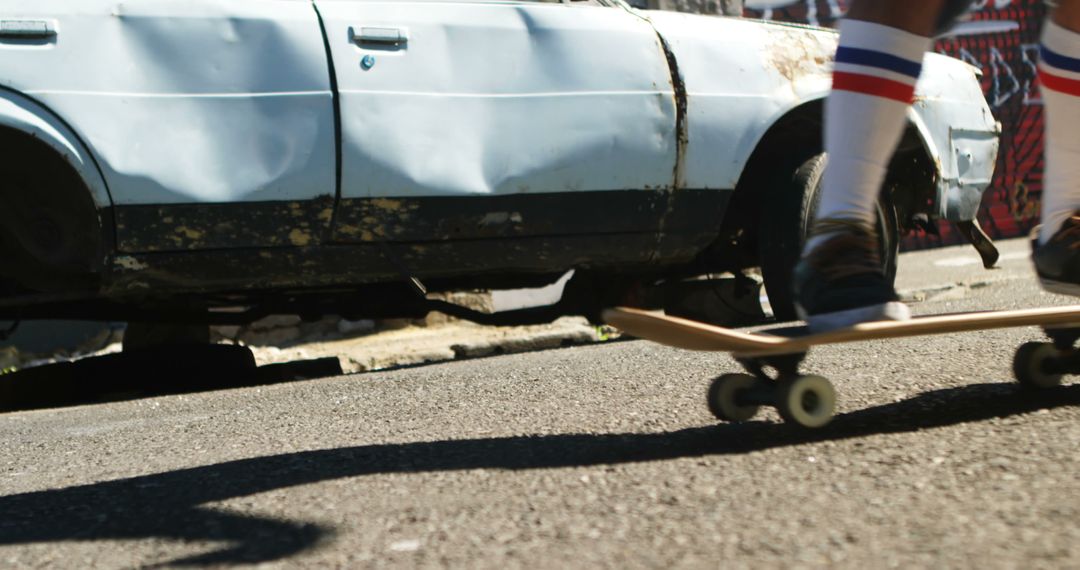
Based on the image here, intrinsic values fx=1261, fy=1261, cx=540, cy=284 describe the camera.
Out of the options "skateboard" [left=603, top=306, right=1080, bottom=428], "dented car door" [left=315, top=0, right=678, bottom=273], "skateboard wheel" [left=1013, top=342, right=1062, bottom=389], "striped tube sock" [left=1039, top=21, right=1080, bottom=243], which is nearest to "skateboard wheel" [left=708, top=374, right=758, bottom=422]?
"skateboard" [left=603, top=306, right=1080, bottom=428]

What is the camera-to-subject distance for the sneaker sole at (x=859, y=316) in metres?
2.27

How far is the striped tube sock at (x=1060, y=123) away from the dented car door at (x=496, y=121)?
1.74 metres

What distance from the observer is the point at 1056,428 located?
7.68ft

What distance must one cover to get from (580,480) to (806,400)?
0.51 metres

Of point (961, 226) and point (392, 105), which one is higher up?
point (392, 105)

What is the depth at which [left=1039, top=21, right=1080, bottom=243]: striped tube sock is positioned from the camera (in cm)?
271

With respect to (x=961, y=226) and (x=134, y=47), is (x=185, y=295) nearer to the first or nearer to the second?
(x=134, y=47)

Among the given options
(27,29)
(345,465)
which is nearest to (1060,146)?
(345,465)

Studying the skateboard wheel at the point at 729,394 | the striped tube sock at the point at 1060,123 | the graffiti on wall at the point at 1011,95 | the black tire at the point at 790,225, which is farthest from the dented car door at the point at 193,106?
the graffiti on wall at the point at 1011,95

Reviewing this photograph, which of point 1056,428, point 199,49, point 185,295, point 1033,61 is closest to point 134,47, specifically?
point 199,49

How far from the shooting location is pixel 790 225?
4535mm

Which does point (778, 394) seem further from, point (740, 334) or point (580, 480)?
point (580, 480)

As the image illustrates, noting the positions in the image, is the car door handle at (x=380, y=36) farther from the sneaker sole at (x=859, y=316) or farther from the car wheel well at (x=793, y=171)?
the sneaker sole at (x=859, y=316)

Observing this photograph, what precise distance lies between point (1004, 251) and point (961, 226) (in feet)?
17.8
